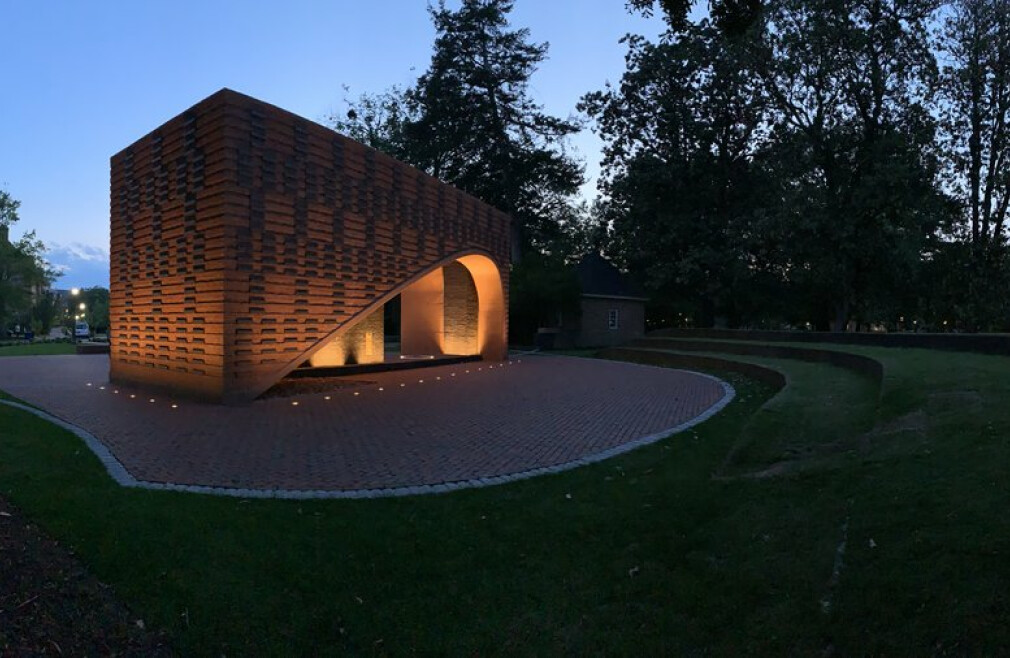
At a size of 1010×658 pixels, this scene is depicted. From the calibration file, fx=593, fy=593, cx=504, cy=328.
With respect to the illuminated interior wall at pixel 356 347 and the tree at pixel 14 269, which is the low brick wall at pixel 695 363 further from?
the tree at pixel 14 269

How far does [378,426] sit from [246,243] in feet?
15.1

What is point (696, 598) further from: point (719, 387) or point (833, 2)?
point (833, 2)

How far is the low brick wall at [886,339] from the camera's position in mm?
11877

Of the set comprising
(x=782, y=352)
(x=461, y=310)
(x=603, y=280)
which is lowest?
(x=782, y=352)

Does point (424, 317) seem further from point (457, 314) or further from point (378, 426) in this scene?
point (378, 426)

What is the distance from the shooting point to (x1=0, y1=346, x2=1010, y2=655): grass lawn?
9.79 feet

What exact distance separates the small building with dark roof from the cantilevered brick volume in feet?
60.2

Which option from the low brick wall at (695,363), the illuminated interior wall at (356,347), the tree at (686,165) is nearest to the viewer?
the low brick wall at (695,363)

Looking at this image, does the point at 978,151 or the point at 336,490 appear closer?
the point at 336,490

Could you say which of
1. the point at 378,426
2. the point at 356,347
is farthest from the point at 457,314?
the point at 378,426

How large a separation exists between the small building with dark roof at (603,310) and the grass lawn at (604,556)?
27607 millimetres

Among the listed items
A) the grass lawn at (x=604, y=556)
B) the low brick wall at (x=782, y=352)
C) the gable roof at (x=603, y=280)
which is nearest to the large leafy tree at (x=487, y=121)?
the gable roof at (x=603, y=280)

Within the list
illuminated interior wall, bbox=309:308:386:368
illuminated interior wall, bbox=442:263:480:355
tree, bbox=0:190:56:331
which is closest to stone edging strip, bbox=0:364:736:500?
illuminated interior wall, bbox=309:308:386:368

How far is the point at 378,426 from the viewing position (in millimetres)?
8992
